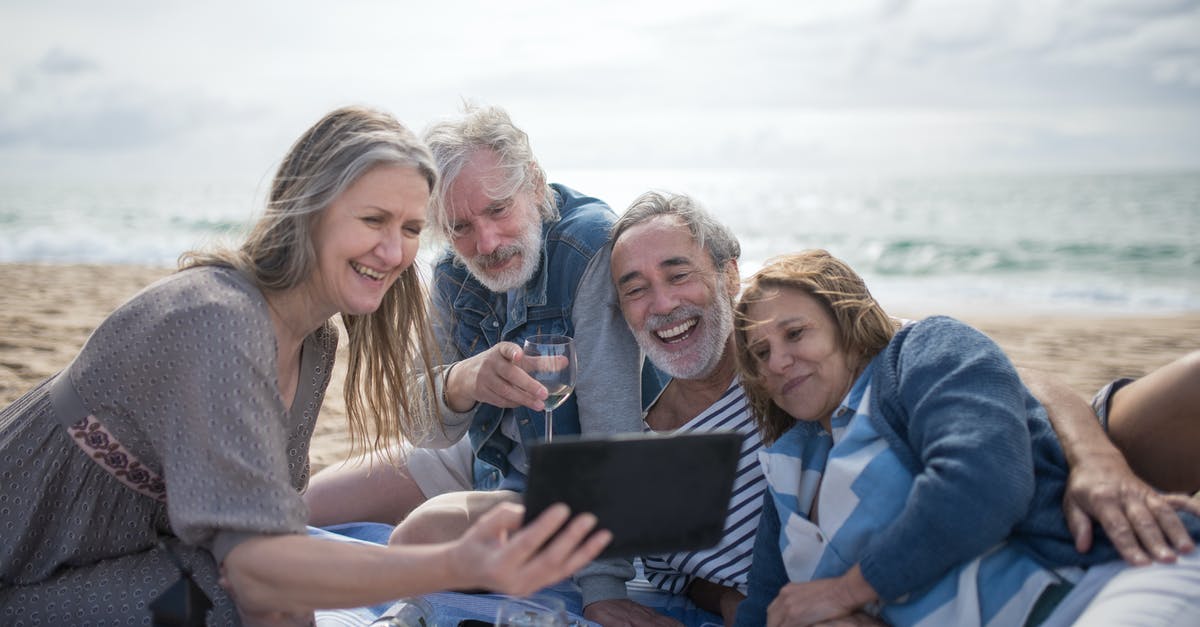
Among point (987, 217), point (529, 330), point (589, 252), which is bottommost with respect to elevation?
point (987, 217)

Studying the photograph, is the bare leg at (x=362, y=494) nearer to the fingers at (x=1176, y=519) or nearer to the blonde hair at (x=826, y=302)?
the blonde hair at (x=826, y=302)

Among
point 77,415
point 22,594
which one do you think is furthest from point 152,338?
point 22,594

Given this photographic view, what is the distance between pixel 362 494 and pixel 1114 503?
3447 mm

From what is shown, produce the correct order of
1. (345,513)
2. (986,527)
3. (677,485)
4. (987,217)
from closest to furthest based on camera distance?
(677,485)
(986,527)
(345,513)
(987,217)

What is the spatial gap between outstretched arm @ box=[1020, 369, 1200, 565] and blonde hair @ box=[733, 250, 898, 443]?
622mm

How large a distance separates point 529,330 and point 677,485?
204 cm

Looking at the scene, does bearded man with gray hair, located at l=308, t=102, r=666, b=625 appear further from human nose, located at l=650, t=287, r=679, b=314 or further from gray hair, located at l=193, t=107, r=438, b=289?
gray hair, located at l=193, t=107, r=438, b=289

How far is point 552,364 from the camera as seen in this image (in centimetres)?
293

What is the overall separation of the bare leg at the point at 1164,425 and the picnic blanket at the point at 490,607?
1650mm

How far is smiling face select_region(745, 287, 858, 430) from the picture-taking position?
2973 mm

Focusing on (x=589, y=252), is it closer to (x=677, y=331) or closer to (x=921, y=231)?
(x=677, y=331)

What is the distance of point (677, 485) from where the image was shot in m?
2.06

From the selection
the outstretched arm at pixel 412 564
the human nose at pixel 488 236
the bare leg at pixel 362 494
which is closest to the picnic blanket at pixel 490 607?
the bare leg at pixel 362 494

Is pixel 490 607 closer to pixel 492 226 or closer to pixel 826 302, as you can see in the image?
pixel 492 226
